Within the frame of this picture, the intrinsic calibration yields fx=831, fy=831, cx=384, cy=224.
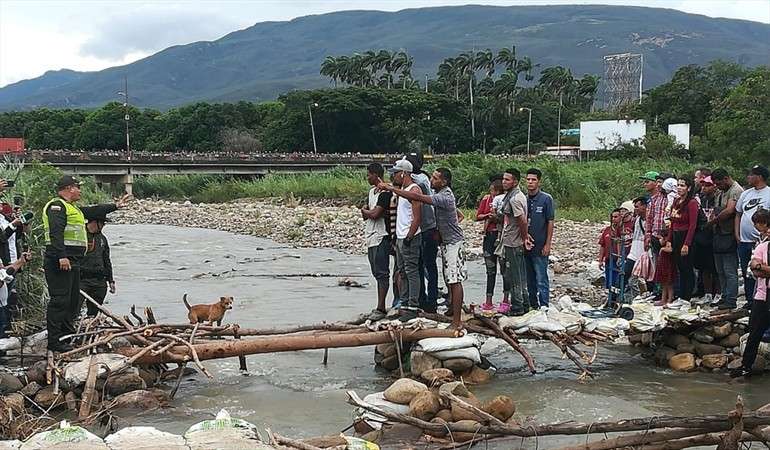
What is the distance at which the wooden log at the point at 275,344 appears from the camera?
342 inches

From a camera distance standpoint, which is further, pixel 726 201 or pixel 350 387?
pixel 726 201

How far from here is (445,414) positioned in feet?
23.8

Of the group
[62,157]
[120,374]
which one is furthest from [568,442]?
[62,157]

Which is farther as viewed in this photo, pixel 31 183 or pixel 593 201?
pixel 593 201

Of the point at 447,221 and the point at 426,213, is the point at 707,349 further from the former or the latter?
the point at 426,213

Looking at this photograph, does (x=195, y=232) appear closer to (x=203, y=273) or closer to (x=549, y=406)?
(x=203, y=273)

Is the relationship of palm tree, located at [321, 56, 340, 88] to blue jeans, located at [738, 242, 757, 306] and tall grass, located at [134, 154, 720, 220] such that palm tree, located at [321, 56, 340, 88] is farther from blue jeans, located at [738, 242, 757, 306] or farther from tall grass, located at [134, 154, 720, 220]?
blue jeans, located at [738, 242, 757, 306]

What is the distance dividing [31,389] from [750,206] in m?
7.89

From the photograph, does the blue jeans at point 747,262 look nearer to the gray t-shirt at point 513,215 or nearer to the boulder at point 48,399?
the gray t-shirt at point 513,215

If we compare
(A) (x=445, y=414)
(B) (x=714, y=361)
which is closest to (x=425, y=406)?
(A) (x=445, y=414)

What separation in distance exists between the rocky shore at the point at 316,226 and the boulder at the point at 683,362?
14.8 feet

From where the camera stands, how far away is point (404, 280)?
32.5ft

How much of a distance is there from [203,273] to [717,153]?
23992mm

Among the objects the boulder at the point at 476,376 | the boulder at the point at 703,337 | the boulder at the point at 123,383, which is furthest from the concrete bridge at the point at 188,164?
the boulder at the point at 123,383
